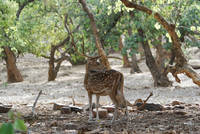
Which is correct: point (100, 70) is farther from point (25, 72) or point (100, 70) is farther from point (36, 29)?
point (25, 72)

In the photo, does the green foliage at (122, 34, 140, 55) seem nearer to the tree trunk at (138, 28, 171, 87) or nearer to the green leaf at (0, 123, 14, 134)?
the tree trunk at (138, 28, 171, 87)

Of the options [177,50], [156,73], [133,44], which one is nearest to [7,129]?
[177,50]

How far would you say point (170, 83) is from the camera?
11.0 m

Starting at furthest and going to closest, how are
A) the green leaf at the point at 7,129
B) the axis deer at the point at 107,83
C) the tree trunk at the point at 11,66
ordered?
the tree trunk at the point at 11,66
the axis deer at the point at 107,83
the green leaf at the point at 7,129

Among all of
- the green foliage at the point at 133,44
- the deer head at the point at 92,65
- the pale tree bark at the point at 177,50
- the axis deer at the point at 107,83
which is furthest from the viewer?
the green foliage at the point at 133,44

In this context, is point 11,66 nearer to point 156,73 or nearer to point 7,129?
point 156,73

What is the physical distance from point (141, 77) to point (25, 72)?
7.48 metres

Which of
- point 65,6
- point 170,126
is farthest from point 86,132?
point 65,6

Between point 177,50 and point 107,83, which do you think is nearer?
point 107,83

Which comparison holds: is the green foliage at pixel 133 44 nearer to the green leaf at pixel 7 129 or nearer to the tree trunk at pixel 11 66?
the tree trunk at pixel 11 66

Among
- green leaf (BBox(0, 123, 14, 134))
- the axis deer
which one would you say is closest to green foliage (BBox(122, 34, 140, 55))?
the axis deer

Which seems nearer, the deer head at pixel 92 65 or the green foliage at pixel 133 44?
the deer head at pixel 92 65

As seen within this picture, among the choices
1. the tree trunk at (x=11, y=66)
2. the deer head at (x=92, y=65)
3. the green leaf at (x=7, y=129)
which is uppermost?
→ the tree trunk at (x=11, y=66)

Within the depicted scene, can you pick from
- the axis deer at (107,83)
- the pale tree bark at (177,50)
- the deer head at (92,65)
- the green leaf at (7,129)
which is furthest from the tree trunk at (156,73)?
the green leaf at (7,129)
